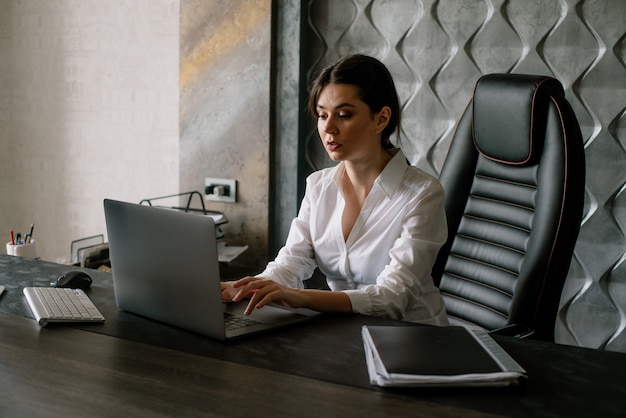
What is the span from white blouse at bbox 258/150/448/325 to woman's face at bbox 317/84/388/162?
11 cm

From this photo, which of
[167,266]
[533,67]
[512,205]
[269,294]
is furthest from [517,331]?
[533,67]

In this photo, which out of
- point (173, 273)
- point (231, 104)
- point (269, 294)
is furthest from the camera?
point (231, 104)

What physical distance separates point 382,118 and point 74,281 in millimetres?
898

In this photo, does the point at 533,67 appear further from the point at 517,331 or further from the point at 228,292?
the point at 228,292

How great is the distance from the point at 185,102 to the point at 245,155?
32 centimetres

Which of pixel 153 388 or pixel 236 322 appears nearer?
pixel 153 388

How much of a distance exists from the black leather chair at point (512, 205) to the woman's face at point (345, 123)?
322 mm

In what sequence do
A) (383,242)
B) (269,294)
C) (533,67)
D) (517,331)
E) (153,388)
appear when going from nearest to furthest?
(153,388)
(269,294)
(517,331)
(383,242)
(533,67)

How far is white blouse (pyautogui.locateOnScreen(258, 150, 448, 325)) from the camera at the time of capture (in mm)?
1777

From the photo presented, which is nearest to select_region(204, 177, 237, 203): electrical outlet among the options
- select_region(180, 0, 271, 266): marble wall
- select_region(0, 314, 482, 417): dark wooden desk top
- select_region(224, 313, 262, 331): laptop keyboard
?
select_region(180, 0, 271, 266): marble wall

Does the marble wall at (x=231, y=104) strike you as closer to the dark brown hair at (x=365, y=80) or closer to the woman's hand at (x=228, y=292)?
the dark brown hair at (x=365, y=80)

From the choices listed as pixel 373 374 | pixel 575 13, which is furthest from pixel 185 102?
pixel 373 374

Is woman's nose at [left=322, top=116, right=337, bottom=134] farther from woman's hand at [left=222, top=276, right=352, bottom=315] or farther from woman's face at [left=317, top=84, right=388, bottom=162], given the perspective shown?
woman's hand at [left=222, top=276, right=352, bottom=315]

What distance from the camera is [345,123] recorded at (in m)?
1.88
